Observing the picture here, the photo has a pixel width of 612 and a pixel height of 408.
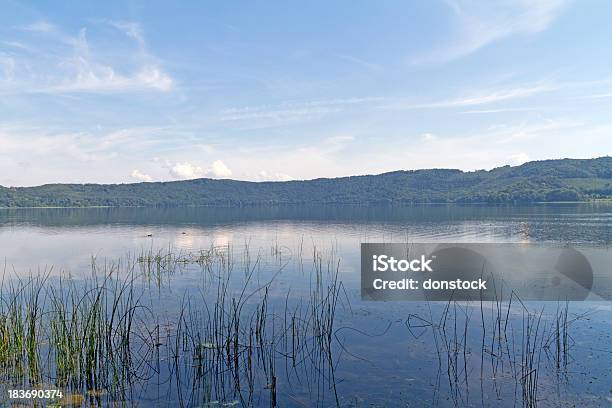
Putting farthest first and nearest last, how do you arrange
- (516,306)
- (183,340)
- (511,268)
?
(511,268), (516,306), (183,340)

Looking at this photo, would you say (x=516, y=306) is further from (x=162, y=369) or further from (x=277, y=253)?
(x=277, y=253)

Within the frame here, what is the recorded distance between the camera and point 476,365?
1059 centimetres

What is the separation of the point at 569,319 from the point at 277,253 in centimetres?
2023

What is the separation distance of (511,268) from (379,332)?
12433mm

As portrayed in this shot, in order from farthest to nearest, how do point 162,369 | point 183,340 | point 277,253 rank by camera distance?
point 277,253, point 183,340, point 162,369

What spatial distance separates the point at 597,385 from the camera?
937 cm

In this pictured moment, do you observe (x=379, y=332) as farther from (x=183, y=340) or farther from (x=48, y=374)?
(x=48, y=374)

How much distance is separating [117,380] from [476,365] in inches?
325

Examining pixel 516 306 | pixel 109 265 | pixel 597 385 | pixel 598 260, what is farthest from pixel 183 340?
pixel 598 260

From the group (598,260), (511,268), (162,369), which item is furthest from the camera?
(598,260)

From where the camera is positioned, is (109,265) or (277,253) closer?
(109,265)

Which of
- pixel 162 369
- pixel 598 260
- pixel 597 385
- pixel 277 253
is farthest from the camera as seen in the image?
pixel 277 253

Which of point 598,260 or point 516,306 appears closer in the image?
point 516,306

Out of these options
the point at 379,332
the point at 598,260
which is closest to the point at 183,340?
the point at 379,332
